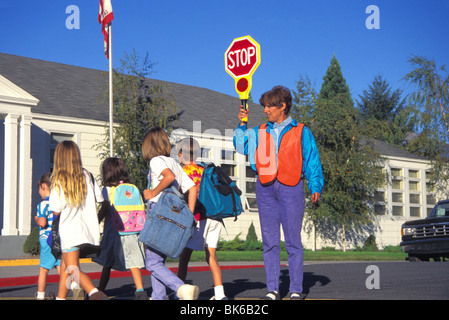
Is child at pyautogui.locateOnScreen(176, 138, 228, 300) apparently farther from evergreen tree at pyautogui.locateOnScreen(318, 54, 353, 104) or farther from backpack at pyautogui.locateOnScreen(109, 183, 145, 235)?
evergreen tree at pyautogui.locateOnScreen(318, 54, 353, 104)

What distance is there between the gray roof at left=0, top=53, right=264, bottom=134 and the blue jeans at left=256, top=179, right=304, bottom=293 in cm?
1593

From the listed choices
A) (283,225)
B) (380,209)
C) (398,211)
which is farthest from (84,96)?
(283,225)

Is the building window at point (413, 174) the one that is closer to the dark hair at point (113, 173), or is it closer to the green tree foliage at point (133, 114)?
the green tree foliage at point (133, 114)

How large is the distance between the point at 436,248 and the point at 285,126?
9746 millimetres

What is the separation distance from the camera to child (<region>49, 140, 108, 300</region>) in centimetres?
583

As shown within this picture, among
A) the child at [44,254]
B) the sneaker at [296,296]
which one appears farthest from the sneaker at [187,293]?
the child at [44,254]

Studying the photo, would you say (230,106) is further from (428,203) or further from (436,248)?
(436,248)

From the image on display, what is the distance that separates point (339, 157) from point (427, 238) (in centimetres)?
1160

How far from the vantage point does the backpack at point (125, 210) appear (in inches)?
267

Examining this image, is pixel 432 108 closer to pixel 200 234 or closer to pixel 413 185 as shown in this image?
pixel 413 185

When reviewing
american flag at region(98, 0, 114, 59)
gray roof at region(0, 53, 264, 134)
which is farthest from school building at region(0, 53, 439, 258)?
american flag at region(98, 0, 114, 59)

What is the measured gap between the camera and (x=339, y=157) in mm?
26547

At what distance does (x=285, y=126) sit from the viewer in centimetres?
652
